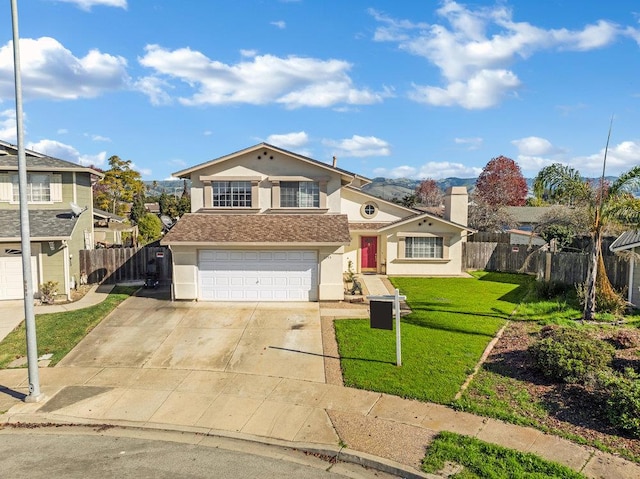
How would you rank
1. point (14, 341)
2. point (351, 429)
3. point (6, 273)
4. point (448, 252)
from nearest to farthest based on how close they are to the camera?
point (351, 429) → point (14, 341) → point (6, 273) → point (448, 252)

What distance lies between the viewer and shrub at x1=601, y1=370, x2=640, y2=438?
780 centimetres

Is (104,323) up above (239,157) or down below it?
below

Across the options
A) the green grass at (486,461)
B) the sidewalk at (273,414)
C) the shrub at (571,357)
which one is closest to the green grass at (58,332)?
the sidewalk at (273,414)

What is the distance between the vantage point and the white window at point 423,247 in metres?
25.1

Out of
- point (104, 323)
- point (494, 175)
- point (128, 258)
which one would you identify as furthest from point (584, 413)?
point (494, 175)

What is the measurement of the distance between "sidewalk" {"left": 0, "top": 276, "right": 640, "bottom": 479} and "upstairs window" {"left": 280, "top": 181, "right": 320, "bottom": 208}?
10468mm

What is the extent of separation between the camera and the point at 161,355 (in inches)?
487

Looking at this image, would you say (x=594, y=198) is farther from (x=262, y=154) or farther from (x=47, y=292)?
(x=47, y=292)

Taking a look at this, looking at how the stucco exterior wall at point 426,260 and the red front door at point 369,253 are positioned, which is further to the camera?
the red front door at point 369,253

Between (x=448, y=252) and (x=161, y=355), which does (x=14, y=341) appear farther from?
(x=448, y=252)

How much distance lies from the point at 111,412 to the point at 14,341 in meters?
6.57

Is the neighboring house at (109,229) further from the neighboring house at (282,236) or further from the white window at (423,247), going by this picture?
the white window at (423,247)

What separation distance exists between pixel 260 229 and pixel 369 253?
8946mm

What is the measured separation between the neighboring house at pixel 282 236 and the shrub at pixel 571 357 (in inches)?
340
